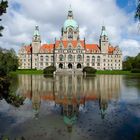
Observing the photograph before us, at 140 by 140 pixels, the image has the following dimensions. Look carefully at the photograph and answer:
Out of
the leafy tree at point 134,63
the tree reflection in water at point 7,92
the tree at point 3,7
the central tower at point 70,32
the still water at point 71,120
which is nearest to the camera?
the tree at point 3,7

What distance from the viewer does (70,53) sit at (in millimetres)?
124625

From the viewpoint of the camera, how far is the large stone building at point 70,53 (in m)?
125

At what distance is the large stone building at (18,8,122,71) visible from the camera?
409ft

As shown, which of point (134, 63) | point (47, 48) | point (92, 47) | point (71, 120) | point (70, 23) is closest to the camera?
point (71, 120)

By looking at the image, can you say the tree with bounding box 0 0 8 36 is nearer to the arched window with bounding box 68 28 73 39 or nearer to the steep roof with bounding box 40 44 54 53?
the steep roof with bounding box 40 44 54 53

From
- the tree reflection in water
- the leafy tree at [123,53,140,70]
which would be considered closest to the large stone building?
the leafy tree at [123,53,140,70]

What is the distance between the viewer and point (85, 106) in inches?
826

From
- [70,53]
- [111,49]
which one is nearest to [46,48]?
[70,53]

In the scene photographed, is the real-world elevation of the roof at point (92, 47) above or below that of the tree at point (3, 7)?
above

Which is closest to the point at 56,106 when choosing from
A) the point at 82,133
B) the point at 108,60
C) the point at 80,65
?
the point at 82,133

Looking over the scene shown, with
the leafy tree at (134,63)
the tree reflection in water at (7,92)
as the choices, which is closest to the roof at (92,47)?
the leafy tree at (134,63)

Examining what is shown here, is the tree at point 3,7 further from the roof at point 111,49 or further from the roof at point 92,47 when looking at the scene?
the roof at point 111,49

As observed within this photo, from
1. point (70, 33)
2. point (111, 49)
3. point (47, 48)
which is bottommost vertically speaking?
point (47, 48)

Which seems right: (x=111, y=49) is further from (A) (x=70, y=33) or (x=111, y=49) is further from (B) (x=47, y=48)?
(B) (x=47, y=48)
